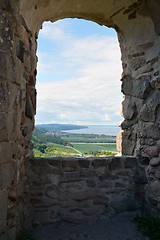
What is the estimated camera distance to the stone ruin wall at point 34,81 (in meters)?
1.65

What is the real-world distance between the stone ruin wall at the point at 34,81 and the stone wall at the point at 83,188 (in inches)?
5.7

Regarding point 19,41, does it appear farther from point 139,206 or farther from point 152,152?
point 139,206

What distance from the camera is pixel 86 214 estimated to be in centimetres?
239

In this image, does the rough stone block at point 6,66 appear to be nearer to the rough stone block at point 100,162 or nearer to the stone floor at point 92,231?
the rough stone block at point 100,162

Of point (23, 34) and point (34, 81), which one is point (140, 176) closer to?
point (34, 81)

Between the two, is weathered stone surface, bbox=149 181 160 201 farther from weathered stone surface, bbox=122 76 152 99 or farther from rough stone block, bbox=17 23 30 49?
rough stone block, bbox=17 23 30 49

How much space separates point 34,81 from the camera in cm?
237

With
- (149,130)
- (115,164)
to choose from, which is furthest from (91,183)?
(149,130)

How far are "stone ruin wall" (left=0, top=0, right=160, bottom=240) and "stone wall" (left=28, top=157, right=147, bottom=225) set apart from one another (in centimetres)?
15

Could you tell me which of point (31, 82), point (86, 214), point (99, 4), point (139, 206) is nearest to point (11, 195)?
point (86, 214)

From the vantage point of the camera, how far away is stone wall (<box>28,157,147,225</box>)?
2299 millimetres

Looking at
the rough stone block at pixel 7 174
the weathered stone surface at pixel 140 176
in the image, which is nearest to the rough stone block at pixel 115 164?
the weathered stone surface at pixel 140 176

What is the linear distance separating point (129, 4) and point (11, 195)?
8.32 feet

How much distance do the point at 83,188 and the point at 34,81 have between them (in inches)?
54.0
